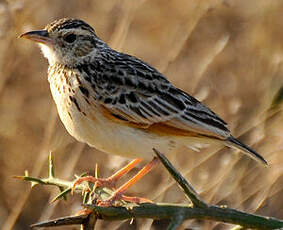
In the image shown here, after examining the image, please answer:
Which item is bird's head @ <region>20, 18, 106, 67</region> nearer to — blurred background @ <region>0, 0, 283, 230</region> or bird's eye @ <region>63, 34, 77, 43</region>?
bird's eye @ <region>63, 34, 77, 43</region>

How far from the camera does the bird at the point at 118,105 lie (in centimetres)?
384

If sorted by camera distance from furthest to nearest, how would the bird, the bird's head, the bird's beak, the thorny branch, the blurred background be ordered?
the blurred background < the bird's head < the bird's beak < the bird < the thorny branch

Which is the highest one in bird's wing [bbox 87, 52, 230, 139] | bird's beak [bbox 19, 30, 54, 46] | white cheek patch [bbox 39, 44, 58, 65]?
bird's beak [bbox 19, 30, 54, 46]

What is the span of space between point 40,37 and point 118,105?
709 millimetres

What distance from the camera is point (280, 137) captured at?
4949 millimetres

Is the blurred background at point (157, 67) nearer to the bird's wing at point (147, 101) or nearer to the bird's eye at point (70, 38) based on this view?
the bird's eye at point (70, 38)

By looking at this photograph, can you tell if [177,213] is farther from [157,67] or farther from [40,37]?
[157,67]

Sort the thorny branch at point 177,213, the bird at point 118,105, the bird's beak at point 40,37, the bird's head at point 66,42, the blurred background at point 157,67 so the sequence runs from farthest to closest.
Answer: the blurred background at point 157,67 → the bird's head at point 66,42 → the bird's beak at point 40,37 → the bird at point 118,105 → the thorny branch at point 177,213

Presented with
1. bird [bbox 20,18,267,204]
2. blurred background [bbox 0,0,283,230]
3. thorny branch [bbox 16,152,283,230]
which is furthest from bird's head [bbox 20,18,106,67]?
thorny branch [bbox 16,152,283,230]

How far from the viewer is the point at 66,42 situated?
4305mm

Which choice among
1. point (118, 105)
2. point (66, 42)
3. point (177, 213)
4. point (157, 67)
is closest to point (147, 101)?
point (118, 105)

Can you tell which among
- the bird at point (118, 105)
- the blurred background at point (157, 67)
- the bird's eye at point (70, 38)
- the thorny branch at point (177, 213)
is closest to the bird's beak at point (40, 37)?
the bird at point (118, 105)

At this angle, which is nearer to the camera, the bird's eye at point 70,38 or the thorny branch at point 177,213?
the thorny branch at point 177,213

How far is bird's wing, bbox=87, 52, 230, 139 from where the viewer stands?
3938 mm
